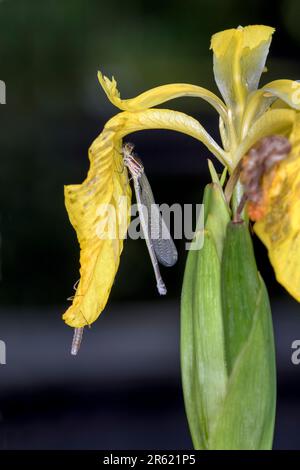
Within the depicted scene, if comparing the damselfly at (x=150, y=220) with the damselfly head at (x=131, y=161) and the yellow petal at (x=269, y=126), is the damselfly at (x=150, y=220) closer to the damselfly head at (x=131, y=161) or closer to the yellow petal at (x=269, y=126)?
the damselfly head at (x=131, y=161)

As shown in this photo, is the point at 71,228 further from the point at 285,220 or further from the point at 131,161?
the point at 285,220

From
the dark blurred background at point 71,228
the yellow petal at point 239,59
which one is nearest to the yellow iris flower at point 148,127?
the yellow petal at point 239,59

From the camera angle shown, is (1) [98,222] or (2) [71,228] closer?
(1) [98,222]

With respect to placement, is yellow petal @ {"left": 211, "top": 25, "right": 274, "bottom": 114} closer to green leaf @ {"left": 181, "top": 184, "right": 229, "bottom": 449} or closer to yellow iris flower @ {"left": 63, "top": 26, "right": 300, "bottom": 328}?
yellow iris flower @ {"left": 63, "top": 26, "right": 300, "bottom": 328}

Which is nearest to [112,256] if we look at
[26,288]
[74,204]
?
[74,204]

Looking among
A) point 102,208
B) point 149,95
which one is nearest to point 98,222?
point 102,208

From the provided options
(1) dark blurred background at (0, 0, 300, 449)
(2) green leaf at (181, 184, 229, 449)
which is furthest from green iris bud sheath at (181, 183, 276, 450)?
(1) dark blurred background at (0, 0, 300, 449)
